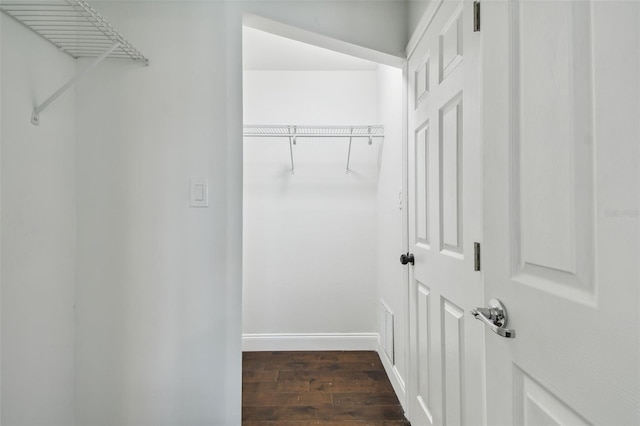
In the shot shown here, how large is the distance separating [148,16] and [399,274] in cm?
186

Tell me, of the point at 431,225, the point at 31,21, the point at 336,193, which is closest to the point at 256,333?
the point at 336,193

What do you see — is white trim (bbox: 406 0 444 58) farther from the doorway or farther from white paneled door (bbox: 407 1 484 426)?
the doorway

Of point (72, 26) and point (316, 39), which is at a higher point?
point (316, 39)

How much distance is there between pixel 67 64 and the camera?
133 centimetres

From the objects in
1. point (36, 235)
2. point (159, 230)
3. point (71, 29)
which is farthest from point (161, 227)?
point (71, 29)

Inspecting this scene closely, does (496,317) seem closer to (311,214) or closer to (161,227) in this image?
(161,227)

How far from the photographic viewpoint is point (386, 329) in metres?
2.15

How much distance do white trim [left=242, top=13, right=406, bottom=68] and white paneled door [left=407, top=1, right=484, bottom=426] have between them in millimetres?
130

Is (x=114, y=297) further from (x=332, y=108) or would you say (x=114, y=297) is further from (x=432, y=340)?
A: (x=332, y=108)

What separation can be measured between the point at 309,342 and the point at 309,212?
107 cm

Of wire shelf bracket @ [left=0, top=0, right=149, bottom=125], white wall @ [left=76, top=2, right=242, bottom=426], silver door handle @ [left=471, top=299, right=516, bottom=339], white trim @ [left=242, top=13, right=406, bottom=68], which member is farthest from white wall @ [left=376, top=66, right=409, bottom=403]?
wire shelf bracket @ [left=0, top=0, right=149, bottom=125]

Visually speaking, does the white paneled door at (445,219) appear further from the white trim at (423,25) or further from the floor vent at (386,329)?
the floor vent at (386,329)

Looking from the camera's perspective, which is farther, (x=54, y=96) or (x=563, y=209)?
(x=54, y=96)

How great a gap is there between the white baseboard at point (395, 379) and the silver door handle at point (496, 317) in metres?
1.20
